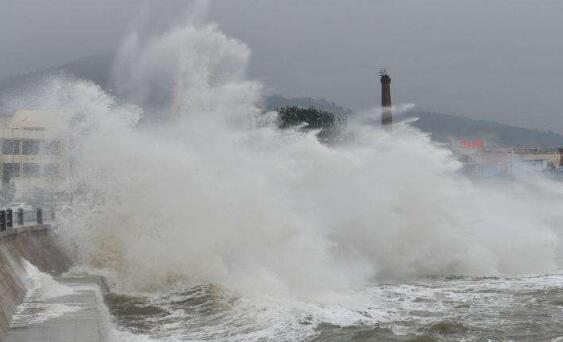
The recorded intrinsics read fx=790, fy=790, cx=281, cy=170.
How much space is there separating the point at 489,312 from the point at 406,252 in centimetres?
782

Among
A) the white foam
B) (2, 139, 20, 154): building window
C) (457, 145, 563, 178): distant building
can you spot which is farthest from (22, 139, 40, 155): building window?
(457, 145, 563, 178): distant building

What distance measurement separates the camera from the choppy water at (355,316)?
11852 millimetres

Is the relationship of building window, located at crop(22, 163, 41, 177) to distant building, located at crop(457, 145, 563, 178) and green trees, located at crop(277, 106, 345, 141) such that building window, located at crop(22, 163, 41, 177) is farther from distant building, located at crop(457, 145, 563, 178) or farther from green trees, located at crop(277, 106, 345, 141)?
distant building, located at crop(457, 145, 563, 178)

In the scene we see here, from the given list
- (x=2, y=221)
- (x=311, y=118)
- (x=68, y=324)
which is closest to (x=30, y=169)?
(x=311, y=118)

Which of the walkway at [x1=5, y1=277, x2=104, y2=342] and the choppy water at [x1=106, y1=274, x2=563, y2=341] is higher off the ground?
the walkway at [x1=5, y1=277, x2=104, y2=342]

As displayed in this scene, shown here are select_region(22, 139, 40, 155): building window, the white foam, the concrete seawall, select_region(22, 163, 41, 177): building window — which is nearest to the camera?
the white foam

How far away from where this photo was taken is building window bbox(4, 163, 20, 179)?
43156mm

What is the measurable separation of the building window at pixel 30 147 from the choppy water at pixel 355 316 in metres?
29.0

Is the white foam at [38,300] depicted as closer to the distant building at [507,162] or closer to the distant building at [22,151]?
the distant building at [22,151]

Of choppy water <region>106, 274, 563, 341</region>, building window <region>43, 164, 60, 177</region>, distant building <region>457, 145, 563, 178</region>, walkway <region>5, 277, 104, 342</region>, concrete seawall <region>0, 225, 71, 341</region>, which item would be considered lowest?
choppy water <region>106, 274, 563, 341</region>

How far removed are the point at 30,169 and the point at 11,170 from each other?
1.26m

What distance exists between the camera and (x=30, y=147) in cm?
4291

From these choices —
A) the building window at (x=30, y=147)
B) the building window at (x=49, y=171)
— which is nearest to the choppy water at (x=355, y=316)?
the building window at (x=49, y=171)

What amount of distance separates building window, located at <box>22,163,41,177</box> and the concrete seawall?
24085mm
